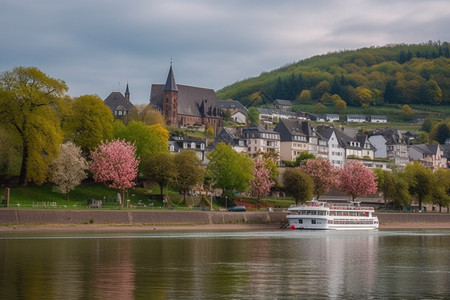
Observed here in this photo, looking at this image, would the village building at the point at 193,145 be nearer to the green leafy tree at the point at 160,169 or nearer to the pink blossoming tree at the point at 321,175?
the pink blossoming tree at the point at 321,175

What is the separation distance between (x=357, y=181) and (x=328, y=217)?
1257 inches

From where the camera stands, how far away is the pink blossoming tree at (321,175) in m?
148

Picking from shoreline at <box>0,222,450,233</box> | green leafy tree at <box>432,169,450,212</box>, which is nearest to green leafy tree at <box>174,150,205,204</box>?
shoreline at <box>0,222,450,233</box>

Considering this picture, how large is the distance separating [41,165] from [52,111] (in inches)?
329

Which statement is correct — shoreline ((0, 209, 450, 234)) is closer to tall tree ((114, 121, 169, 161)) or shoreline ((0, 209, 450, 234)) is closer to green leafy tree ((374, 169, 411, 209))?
green leafy tree ((374, 169, 411, 209))

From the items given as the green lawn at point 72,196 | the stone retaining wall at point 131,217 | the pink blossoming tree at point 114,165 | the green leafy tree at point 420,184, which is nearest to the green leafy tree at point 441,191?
the green leafy tree at point 420,184

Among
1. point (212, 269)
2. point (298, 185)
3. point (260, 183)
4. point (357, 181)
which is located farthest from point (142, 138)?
point (212, 269)

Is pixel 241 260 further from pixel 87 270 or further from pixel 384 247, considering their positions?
pixel 384 247

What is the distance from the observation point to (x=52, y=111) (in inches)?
4338

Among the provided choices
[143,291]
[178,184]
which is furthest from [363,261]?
[178,184]

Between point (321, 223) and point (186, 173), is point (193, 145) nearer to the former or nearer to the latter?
point (186, 173)

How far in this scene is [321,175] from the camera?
14825 centimetres

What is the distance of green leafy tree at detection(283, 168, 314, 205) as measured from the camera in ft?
440

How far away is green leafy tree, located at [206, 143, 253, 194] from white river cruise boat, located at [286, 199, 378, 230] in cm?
1170
